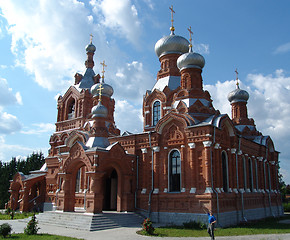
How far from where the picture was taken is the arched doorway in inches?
715

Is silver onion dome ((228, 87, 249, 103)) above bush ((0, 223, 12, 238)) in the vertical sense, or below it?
above

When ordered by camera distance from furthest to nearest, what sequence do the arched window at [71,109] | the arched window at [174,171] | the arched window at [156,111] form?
the arched window at [71,109] → the arched window at [156,111] → the arched window at [174,171]

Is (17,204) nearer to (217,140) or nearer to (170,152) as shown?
(170,152)

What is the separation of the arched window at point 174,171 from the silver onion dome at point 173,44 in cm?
869

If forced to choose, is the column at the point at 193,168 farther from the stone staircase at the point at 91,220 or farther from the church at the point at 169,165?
the stone staircase at the point at 91,220

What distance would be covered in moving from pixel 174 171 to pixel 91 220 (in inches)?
200

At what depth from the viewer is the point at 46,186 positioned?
21891 mm

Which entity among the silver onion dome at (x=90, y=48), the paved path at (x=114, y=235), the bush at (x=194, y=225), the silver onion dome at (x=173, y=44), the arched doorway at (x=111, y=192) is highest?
the silver onion dome at (x=90, y=48)

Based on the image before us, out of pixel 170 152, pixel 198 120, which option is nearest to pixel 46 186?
pixel 170 152

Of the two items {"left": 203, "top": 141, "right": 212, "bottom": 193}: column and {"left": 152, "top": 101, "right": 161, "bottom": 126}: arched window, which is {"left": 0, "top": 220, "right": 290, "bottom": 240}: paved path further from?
{"left": 152, "top": 101, "right": 161, "bottom": 126}: arched window

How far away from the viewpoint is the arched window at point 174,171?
15797mm

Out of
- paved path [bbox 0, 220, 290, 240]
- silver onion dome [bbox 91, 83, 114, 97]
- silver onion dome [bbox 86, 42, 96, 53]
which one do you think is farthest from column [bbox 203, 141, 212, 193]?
silver onion dome [bbox 86, 42, 96, 53]

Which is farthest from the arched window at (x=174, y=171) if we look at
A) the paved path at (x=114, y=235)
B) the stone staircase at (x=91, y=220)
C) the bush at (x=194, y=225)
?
the paved path at (x=114, y=235)

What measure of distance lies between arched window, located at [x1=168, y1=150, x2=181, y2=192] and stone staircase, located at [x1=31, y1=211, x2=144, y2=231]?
242cm
